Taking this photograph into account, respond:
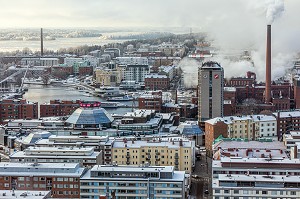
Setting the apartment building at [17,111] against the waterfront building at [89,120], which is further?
the apartment building at [17,111]

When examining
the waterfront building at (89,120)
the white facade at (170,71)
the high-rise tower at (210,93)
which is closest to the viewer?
the waterfront building at (89,120)

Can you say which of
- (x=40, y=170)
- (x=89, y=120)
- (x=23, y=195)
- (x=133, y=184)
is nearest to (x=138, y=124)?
(x=89, y=120)

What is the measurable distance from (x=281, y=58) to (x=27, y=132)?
686 inches

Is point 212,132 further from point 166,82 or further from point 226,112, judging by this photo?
point 166,82

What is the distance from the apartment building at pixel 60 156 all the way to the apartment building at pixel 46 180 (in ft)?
4.43

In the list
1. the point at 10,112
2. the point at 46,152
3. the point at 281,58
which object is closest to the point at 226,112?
the point at 10,112

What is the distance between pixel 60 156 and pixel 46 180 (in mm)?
1586

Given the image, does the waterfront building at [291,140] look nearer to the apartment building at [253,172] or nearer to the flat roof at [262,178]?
the apartment building at [253,172]

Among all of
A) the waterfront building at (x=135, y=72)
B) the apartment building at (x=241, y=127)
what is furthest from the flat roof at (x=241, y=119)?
the waterfront building at (x=135, y=72)

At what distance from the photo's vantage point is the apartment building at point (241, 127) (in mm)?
14930

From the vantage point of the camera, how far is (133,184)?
30.9ft

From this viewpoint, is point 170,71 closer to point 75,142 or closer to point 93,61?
point 93,61

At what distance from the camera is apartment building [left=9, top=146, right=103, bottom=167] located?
36.9 feet

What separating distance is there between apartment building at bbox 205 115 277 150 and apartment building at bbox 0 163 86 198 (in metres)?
5.61
